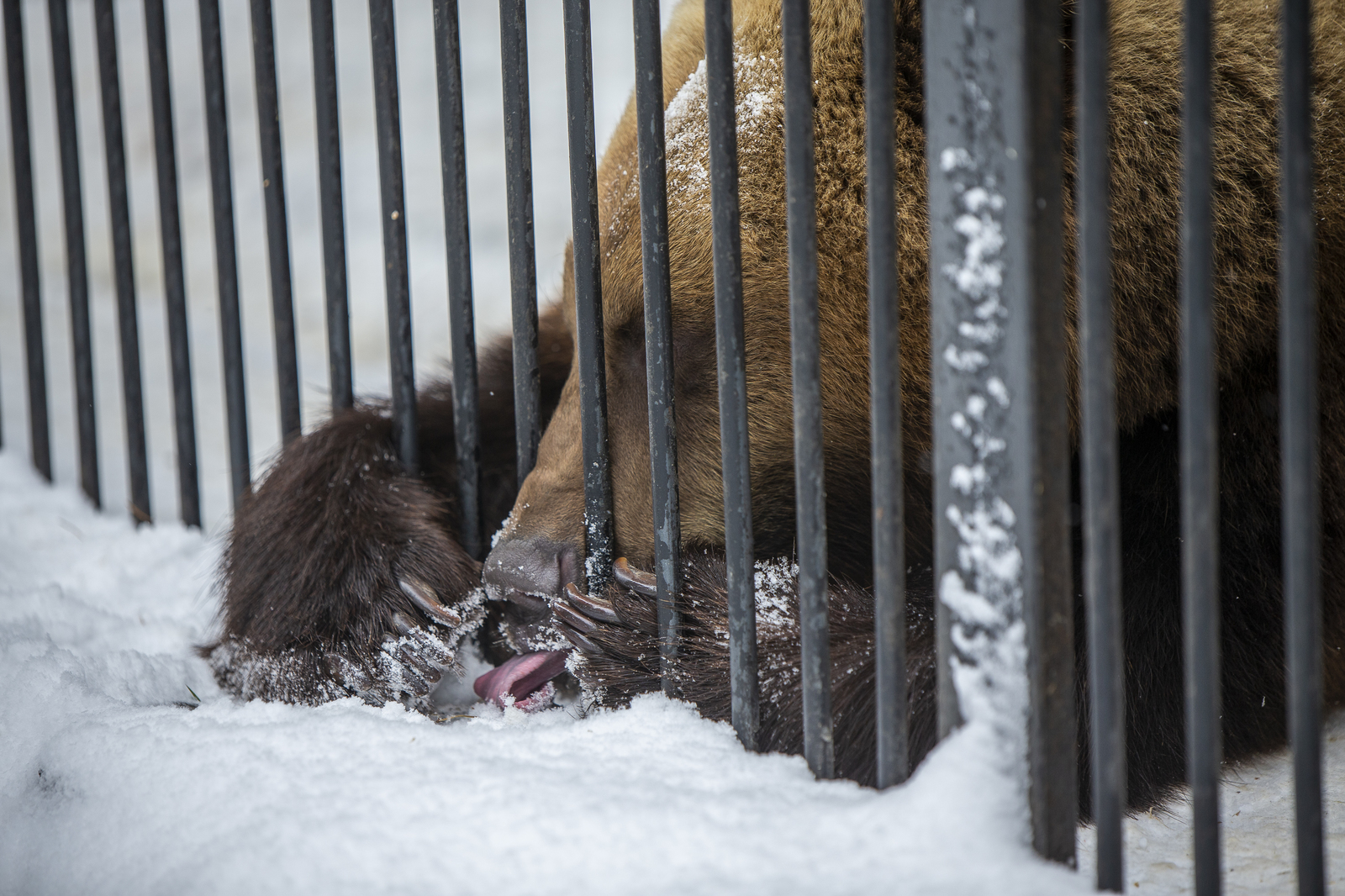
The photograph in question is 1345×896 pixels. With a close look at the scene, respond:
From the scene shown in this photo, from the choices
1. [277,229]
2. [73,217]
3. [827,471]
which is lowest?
[827,471]

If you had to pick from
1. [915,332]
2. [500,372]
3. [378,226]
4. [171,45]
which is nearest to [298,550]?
[500,372]

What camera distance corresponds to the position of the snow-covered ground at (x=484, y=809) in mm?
871

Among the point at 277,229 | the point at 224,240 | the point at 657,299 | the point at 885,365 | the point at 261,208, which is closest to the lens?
the point at 885,365

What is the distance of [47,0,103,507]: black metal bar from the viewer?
218 centimetres

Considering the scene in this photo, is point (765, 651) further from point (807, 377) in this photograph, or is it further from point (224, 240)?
point (224, 240)

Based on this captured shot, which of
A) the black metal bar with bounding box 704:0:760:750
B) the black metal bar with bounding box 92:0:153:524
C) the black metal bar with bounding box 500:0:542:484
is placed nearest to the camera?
the black metal bar with bounding box 704:0:760:750

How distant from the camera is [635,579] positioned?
57.2 inches

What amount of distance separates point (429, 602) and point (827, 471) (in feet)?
2.35

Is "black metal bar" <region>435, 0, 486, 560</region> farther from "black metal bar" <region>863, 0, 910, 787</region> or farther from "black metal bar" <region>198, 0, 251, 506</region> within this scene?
"black metal bar" <region>863, 0, 910, 787</region>

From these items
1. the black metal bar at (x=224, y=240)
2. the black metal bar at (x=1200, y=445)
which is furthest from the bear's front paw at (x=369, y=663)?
the black metal bar at (x=1200, y=445)

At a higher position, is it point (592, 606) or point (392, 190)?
point (392, 190)

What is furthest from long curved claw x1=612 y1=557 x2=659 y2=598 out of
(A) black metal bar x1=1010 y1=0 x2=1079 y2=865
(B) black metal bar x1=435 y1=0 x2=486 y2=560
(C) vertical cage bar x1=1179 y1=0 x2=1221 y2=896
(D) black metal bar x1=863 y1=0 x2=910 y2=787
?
(C) vertical cage bar x1=1179 y1=0 x2=1221 y2=896

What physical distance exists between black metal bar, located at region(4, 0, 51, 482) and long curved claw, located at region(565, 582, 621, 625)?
5.22 ft

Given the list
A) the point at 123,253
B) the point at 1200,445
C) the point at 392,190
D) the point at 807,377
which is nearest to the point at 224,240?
the point at 123,253
